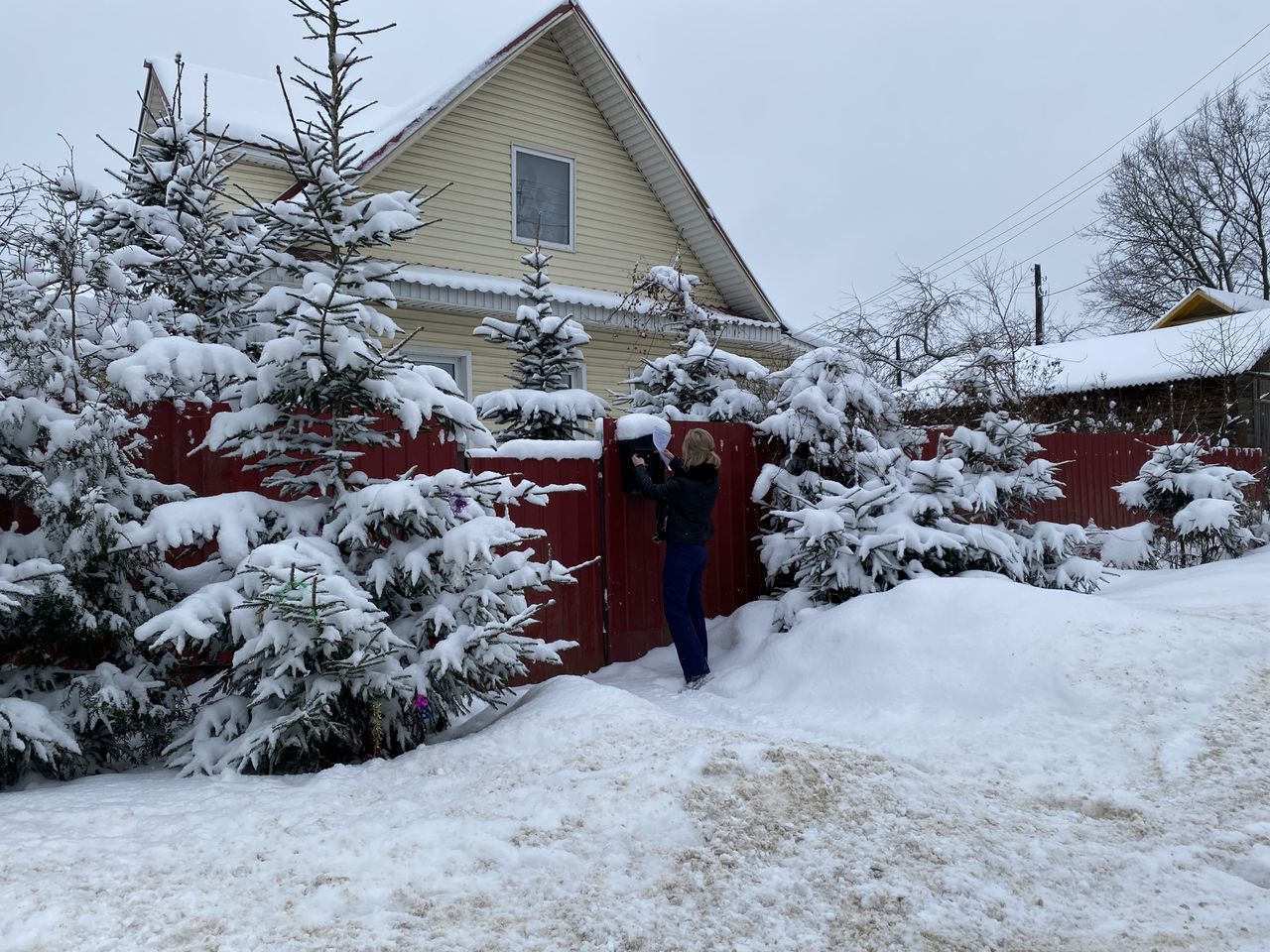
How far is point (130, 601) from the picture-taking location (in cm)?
395

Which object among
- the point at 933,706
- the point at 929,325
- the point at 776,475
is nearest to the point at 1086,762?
the point at 933,706

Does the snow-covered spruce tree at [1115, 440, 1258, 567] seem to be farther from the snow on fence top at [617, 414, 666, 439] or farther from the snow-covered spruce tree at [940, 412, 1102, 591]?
the snow on fence top at [617, 414, 666, 439]

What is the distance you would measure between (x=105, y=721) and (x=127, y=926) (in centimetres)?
165

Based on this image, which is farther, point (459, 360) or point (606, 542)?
point (459, 360)

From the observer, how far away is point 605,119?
1316cm

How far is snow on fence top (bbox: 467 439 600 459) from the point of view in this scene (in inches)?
227

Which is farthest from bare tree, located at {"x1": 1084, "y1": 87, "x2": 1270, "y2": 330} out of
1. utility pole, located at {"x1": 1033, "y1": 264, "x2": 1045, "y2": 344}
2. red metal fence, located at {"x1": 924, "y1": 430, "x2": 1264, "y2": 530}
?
red metal fence, located at {"x1": 924, "y1": 430, "x2": 1264, "y2": 530}

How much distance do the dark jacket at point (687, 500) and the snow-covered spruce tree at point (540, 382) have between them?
1871 millimetres

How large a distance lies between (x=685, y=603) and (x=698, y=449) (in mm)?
1040

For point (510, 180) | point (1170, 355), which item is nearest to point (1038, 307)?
point (1170, 355)

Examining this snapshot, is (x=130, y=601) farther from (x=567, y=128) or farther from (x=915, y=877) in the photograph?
(x=567, y=128)

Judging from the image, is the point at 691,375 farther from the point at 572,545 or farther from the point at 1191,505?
the point at 1191,505

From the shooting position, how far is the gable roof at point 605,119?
36.6ft

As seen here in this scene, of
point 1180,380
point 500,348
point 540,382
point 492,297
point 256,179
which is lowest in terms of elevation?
point 540,382
